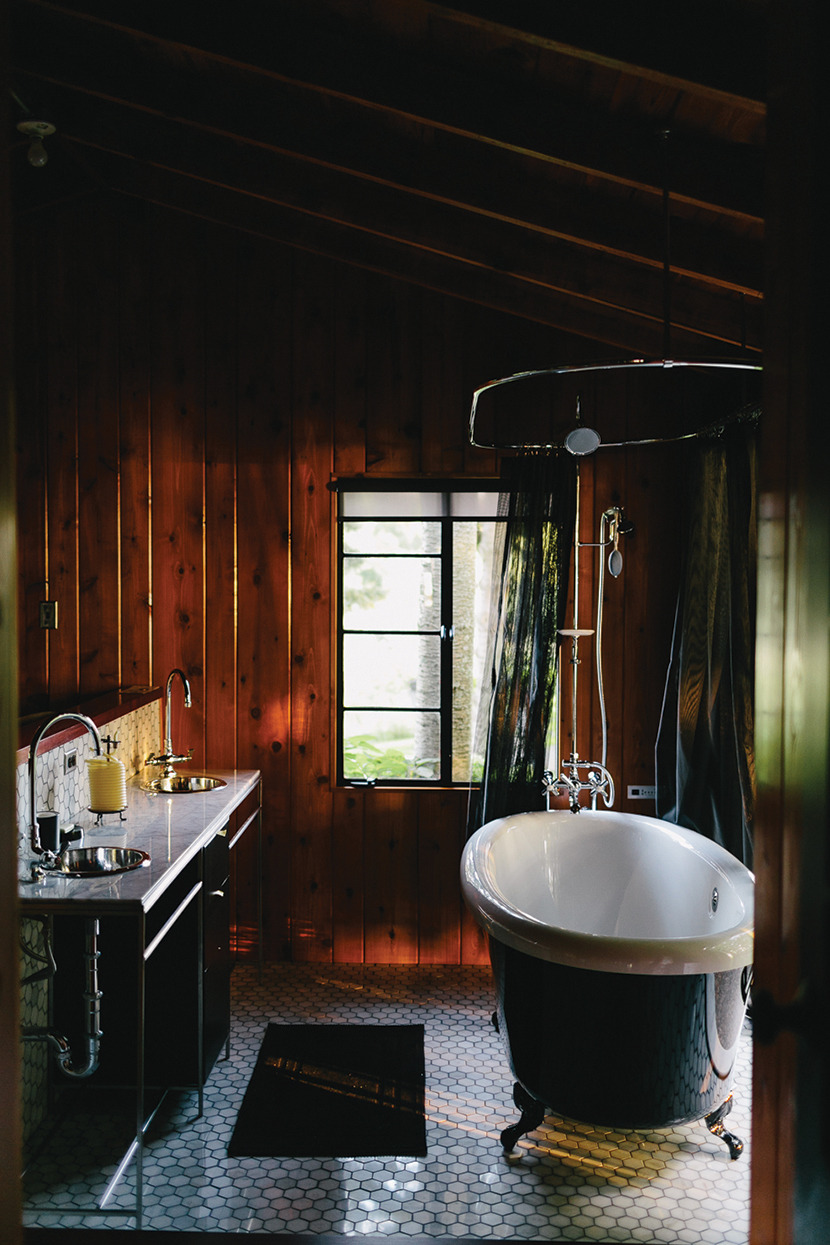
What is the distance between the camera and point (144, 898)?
2207 millimetres

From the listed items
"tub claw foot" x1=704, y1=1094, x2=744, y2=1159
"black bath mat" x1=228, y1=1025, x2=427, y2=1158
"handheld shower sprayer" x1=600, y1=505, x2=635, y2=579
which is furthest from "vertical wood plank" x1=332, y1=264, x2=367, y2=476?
"tub claw foot" x1=704, y1=1094, x2=744, y2=1159

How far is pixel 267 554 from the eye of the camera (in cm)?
405

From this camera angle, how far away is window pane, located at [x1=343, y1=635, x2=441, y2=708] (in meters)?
4.08

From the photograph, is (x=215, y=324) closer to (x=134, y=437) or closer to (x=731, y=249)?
(x=134, y=437)

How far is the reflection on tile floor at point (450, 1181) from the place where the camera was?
234 cm

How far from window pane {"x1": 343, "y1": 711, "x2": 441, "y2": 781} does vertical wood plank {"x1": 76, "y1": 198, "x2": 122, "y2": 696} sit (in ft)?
3.78

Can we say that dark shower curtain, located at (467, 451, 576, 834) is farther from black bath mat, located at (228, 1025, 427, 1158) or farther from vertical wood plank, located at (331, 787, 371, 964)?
black bath mat, located at (228, 1025, 427, 1158)

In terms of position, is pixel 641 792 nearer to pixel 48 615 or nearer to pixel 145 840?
pixel 145 840

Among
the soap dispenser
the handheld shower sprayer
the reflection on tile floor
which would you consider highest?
the handheld shower sprayer

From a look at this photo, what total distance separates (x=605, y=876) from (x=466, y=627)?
1.27 meters

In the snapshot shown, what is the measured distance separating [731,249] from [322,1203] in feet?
9.91

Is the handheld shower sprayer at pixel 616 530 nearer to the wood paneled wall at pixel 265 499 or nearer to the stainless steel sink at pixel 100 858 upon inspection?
the wood paneled wall at pixel 265 499

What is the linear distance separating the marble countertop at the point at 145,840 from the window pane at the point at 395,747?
525mm

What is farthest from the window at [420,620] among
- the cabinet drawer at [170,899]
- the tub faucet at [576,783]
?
the cabinet drawer at [170,899]
